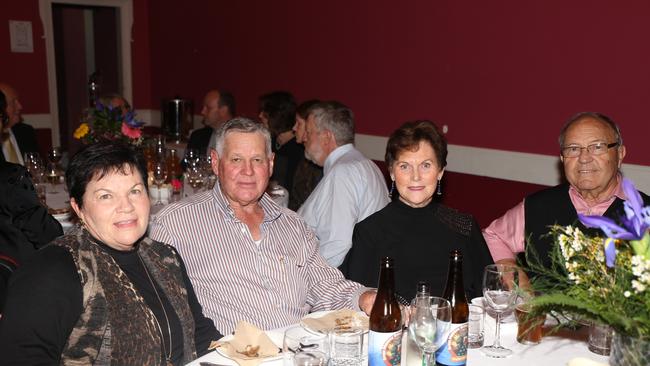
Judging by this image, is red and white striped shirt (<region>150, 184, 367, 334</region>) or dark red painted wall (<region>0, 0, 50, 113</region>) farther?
dark red painted wall (<region>0, 0, 50, 113</region>)

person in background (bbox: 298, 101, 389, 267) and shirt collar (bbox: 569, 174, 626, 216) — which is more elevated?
shirt collar (bbox: 569, 174, 626, 216)

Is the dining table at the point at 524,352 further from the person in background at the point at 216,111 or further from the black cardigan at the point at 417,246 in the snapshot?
the person in background at the point at 216,111

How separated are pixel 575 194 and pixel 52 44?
23.4ft

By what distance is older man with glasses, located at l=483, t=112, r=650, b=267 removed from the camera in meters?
2.92

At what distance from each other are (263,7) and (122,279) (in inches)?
215

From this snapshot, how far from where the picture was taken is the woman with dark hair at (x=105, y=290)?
5.33 feet

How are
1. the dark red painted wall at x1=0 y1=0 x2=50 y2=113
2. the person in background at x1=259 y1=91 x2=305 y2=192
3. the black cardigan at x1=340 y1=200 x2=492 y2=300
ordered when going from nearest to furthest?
1. the black cardigan at x1=340 y1=200 x2=492 y2=300
2. the person in background at x1=259 y1=91 x2=305 y2=192
3. the dark red painted wall at x1=0 y1=0 x2=50 y2=113

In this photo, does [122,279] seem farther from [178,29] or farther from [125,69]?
[125,69]

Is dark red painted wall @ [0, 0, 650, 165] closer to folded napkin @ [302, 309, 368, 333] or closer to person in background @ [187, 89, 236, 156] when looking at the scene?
person in background @ [187, 89, 236, 156]

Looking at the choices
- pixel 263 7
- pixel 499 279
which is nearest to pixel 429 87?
pixel 263 7

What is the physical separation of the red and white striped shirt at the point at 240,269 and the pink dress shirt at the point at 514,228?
0.93 metres

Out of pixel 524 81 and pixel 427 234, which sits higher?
pixel 524 81

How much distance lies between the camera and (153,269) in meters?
2.02

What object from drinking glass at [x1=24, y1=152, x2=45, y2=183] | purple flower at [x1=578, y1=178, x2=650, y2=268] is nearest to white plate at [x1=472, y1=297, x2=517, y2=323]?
purple flower at [x1=578, y1=178, x2=650, y2=268]
